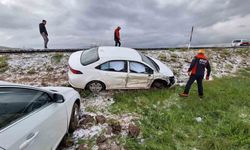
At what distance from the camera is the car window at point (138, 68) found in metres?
6.82

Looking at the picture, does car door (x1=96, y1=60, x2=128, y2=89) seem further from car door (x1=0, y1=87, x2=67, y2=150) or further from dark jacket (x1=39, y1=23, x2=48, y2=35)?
dark jacket (x1=39, y1=23, x2=48, y2=35)

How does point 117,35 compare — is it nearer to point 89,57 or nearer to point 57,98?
point 89,57

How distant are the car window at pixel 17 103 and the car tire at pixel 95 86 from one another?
352 centimetres

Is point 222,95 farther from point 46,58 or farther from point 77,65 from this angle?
point 46,58

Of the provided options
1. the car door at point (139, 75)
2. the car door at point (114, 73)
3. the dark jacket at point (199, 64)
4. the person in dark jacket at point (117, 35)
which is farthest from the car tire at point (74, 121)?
the person in dark jacket at point (117, 35)

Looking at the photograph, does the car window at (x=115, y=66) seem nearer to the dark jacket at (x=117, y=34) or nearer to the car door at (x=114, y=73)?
the car door at (x=114, y=73)

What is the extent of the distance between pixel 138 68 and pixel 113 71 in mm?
977

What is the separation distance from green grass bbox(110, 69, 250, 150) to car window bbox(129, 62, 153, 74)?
0.83 meters

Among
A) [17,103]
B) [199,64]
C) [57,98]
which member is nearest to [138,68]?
[199,64]

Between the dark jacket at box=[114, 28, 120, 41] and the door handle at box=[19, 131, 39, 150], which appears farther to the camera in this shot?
the dark jacket at box=[114, 28, 120, 41]

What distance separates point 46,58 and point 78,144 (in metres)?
7.13

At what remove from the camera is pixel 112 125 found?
4832mm

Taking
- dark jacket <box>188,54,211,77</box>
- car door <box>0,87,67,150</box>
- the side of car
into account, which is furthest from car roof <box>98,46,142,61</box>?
car door <box>0,87,67,150</box>

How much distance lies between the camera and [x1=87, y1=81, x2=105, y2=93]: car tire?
6.55 meters
